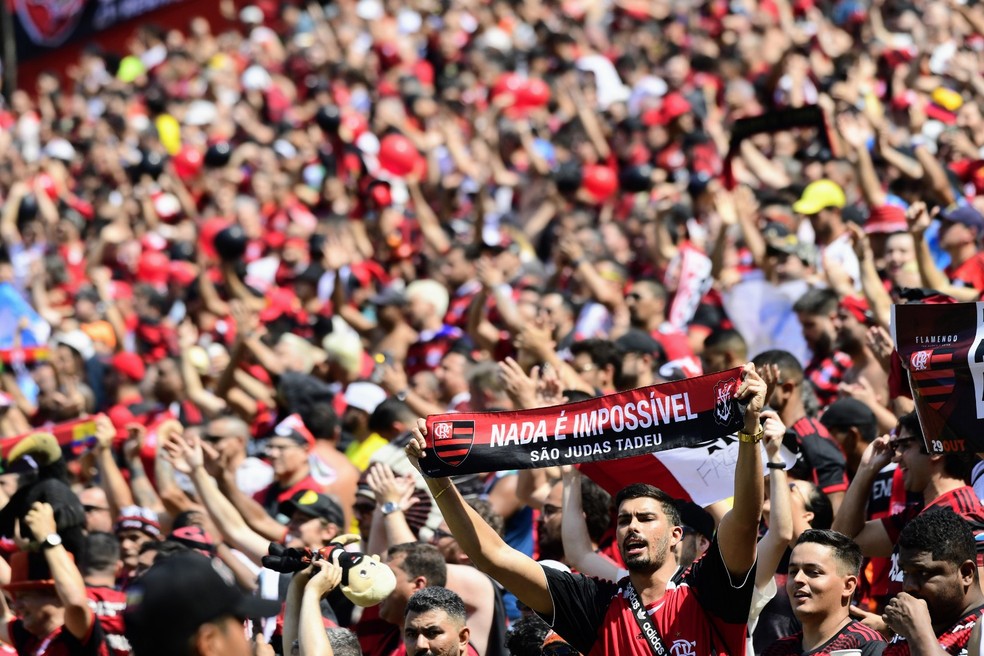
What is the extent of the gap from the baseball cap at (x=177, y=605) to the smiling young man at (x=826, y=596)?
2.34 metres

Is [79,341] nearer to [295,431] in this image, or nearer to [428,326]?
[428,326]

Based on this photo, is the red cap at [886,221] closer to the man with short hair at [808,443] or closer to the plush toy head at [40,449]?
the man with short hair at [808,443]

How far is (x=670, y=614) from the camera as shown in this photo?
16.0 ft

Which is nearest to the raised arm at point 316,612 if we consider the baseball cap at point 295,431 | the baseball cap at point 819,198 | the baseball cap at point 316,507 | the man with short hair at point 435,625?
the man with short hair at point 435,625

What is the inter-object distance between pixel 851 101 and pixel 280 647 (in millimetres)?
7288

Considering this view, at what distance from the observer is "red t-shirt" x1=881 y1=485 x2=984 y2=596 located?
5352 millimetres

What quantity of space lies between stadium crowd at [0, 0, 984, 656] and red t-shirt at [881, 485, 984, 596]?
1 centimetres

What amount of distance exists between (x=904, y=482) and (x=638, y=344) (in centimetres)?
235

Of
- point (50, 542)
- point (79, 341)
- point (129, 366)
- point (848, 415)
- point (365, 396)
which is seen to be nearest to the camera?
point (50, 542)

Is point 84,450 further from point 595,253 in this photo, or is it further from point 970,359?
point 970,359

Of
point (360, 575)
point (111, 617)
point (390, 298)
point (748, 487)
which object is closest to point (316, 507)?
point (111, 617)

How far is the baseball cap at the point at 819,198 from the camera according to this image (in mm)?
9664

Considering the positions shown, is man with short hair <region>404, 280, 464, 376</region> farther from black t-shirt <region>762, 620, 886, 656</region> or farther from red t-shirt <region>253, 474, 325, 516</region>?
Result: black t-shirt <region>762, 620, 886, 656</region>

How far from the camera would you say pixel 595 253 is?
1129 centimetres
